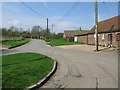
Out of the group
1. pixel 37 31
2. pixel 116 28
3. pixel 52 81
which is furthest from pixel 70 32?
pixel 52 81

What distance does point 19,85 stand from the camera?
479 centimetres

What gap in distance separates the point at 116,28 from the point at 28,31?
94.3 metres

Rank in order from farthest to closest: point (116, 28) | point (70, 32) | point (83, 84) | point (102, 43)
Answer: point (70, 32)
point (102, 43)
point (116, 28)
point (83, 84)

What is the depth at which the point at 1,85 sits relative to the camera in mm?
4832

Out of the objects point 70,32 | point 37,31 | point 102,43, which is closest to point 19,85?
point 102,43

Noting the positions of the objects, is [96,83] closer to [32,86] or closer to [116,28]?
[32,86]

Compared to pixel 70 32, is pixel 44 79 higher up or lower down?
lower down

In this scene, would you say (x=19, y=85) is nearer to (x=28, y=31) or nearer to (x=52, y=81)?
(x=52, y=81)

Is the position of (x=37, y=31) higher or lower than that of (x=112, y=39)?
higher

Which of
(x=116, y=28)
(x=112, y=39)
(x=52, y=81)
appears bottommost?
(x=52, y=81)

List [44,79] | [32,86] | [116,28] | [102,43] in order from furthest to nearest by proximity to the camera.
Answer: [102,43], [116,28], [44,79], [32,86]

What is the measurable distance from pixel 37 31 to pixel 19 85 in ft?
319

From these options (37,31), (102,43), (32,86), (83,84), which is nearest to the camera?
(32,86)

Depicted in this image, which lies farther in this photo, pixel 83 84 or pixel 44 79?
pixel 44 79
